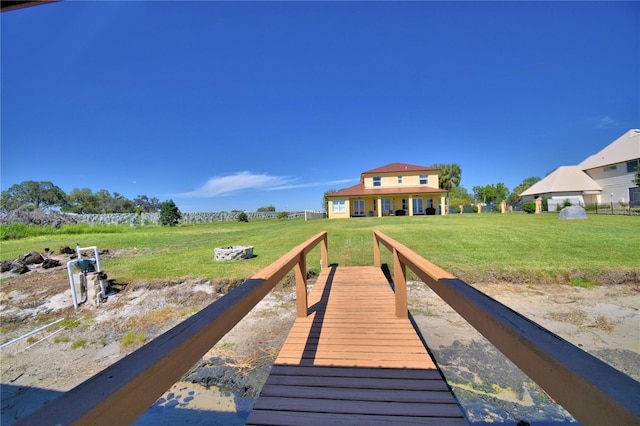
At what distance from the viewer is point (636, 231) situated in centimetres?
980

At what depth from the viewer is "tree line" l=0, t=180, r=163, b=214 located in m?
48.3

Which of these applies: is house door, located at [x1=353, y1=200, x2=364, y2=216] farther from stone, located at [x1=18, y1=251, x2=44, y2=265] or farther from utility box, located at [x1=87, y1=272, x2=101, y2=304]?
utility box, located at [x1=87, y1=272, x2=101, y2=304]

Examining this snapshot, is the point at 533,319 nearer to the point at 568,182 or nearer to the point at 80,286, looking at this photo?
the point at 80,286

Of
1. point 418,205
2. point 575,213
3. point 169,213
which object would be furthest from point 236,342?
point 169,213

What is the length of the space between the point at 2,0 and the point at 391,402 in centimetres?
393

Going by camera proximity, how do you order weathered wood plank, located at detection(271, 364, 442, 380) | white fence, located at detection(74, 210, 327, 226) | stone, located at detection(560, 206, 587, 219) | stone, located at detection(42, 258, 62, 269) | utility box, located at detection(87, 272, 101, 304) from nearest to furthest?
1. weathered wood plank, located at detection(271, 364, 442, 380)
2. utility box, located at detection(87, 272, 101, 304)
3. stone, located at detection(42, 258, 62, 269)
4. stone, located at detection(560, 206, 587, 219)
5. white fence, located at detection(74, 210, 327, 226)

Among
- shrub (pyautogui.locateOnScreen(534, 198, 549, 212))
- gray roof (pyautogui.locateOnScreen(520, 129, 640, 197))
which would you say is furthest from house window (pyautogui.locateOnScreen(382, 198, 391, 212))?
gray roof (pyautogui.locateOnScreen(520, 129, 640, 197))

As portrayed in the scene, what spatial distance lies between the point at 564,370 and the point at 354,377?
190 centimetres

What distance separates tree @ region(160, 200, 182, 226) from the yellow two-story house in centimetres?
1453

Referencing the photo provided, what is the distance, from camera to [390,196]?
25.6 metres

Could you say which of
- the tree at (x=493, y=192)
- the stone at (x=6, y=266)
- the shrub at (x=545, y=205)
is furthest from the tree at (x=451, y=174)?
the stone at (x=6, y=266)

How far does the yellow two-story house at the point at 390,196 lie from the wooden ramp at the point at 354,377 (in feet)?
73.9

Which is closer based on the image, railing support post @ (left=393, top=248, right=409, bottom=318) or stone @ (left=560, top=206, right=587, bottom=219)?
railing support post @ (left=393, top=248, right=409, bottom=318)

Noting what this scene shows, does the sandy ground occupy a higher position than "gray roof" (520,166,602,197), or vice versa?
"gray roof" (520,166,602,197)
